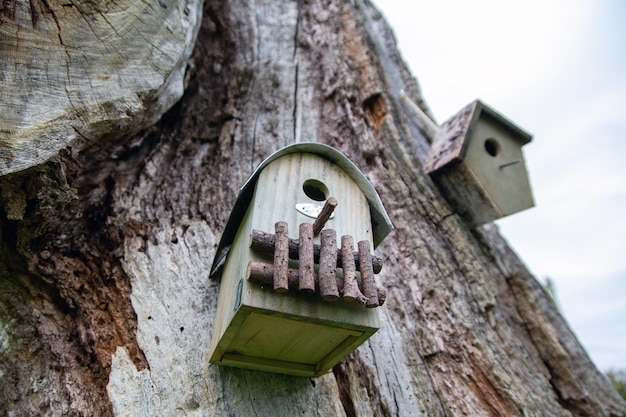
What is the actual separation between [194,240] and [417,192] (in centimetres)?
189

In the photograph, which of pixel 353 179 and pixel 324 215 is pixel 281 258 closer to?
pixel 324 215

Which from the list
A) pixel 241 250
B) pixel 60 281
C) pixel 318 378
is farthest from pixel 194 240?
pixel 318 378

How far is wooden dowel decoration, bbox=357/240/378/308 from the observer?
64.1 inches

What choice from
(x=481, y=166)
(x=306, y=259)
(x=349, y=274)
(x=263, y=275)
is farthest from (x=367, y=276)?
(x=481, y=166)

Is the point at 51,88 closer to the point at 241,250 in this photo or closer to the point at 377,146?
the point at 241,250

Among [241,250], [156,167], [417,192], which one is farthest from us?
[417,192]

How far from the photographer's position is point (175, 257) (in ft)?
8.57

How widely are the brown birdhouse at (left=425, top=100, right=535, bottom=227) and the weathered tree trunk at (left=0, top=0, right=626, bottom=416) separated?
19 centimetres

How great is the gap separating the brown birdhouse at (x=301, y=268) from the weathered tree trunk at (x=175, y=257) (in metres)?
0.39

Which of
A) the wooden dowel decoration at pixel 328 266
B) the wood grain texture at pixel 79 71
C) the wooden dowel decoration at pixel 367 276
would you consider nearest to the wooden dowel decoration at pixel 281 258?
the wooden dowel decoration at pixel 328 266

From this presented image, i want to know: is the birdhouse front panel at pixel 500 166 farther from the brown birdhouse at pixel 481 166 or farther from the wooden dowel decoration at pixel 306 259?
the wooden dowel decoration at pixel 306 259

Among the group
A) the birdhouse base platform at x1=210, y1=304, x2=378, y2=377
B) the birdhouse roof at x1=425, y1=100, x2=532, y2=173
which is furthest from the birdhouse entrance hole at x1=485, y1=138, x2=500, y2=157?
the birdhouse base platform at x1=210, y1=304, x2=378, y2=377

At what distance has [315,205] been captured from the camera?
197cm

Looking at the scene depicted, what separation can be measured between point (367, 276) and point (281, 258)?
0.35m
